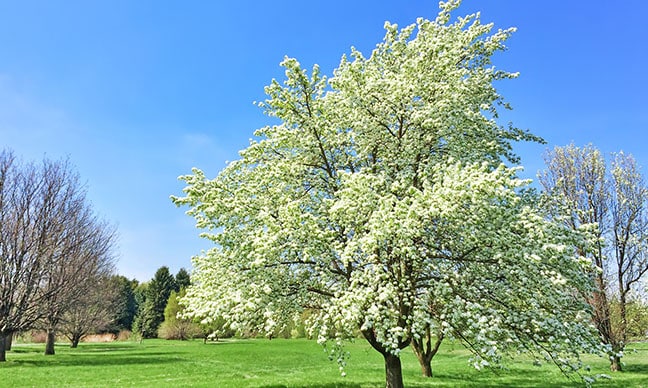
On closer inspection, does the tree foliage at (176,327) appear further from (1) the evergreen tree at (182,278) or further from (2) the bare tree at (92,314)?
(1) the evergreen tree at (182,278)

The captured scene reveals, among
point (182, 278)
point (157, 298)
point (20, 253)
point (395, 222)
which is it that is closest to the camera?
point (395, 222)

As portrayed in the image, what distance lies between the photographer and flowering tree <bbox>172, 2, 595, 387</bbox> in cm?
1177

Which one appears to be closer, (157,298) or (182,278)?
(157,298)

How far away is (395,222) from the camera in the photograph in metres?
11.2

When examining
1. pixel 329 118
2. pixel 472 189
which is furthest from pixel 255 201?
pixel 472 189

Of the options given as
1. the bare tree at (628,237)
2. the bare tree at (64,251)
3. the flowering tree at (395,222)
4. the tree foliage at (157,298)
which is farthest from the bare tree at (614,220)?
the tree foliage at (157,298)

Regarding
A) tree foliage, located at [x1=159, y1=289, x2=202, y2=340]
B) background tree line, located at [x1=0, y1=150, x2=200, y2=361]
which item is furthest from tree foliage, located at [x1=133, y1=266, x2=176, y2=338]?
background tree line, located at [x1=0, y1=150, x2=200, y2=361]

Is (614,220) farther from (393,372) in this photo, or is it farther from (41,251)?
(41,251)

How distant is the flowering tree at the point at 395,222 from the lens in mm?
11773

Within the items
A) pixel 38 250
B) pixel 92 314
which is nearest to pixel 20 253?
pixel 38 250

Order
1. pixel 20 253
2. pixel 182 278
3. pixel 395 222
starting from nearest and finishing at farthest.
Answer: pixel 395 222
pixel 20 253
pixel 182 278

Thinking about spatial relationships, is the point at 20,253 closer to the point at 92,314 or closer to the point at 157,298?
the point at 92,314

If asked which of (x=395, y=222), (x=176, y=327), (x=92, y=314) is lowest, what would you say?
(x=176, y=327)

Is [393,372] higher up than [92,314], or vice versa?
[393,372]
